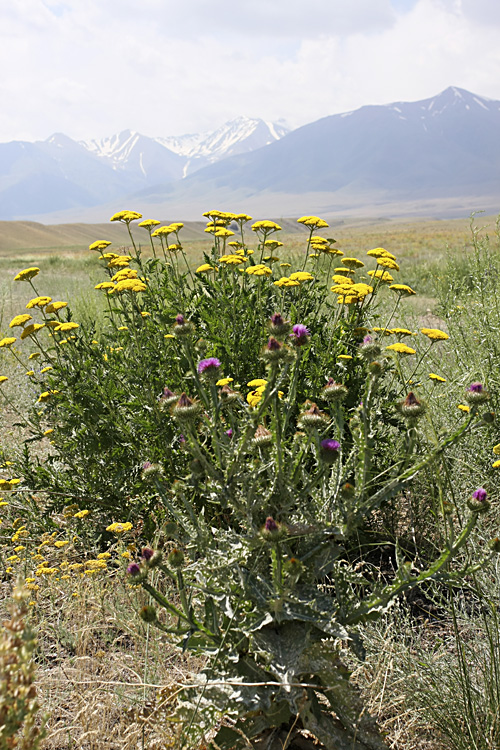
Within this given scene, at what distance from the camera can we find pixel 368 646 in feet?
6.89

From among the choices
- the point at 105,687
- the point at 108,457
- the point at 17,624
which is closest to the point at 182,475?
the point at 108,457

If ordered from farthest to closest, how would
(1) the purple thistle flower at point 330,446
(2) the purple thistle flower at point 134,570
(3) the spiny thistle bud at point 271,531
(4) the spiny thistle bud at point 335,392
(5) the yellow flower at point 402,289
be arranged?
(5) the yellow flower at point 402,289 < (4) the spiny thistle bud at point 335,392 < (1) the purple thistle flower at point 330,446 < (2) the purple thistle flower at point 134,570 < (3) the spiny thistle bud at point 271,531

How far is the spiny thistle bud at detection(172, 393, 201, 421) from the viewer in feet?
5.13

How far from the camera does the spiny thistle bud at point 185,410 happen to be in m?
1.56

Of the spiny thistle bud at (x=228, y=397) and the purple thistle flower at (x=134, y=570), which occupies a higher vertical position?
the spiny thistle bud at (x=228, y=397)

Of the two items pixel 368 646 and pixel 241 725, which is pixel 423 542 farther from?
pixel 241 725

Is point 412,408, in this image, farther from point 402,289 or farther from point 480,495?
point 402,289

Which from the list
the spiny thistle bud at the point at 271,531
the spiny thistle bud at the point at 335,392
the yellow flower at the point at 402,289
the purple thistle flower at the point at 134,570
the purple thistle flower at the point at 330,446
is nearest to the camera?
the spiny thistle bud at the point at 271,531

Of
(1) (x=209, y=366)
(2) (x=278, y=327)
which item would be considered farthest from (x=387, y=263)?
(1) (x=209, y=366)

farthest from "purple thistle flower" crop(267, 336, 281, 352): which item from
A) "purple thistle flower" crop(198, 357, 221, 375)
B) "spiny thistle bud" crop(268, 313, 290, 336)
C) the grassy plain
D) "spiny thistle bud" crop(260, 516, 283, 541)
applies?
the grassy plain

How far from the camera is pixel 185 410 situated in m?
1.56

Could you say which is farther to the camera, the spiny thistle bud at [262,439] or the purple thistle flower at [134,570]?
the spiny thistle bud at [262,439]

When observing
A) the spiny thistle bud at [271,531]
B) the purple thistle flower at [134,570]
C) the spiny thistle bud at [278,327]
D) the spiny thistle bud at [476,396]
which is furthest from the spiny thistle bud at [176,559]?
the spiny thistle bud at [476,396]

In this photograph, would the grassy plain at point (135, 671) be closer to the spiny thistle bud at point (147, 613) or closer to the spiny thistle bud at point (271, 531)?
the spiny thistle bud at point (147, 613)
